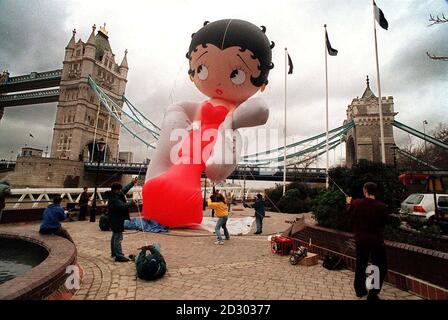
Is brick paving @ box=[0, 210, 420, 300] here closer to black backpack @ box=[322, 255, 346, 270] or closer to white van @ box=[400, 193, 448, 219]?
black backpack @ box=[322, 255, 346, 270]

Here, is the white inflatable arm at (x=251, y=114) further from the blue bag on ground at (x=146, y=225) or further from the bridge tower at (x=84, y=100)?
the bridge tower at (x=84, y=100)

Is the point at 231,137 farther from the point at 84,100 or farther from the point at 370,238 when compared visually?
the point at 84,100

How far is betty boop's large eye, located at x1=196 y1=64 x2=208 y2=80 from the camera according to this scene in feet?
28.3

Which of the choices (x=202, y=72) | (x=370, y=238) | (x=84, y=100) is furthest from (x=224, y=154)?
(x=84, y=100)

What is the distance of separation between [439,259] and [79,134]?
58908 mm

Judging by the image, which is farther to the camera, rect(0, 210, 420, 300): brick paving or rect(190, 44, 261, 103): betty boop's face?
rect(190, 44, 261, 103): betty boop's face

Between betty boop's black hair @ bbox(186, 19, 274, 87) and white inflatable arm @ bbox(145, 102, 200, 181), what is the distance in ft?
7.04

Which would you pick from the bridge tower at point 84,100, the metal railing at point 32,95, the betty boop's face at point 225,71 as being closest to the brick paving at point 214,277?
the betty boop's face at point 225,71

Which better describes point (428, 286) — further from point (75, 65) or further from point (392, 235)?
point (75, 65)

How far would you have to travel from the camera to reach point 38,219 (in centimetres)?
1047

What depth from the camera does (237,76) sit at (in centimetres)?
849

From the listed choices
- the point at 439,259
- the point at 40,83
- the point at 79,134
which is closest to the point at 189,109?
the point at 439,259

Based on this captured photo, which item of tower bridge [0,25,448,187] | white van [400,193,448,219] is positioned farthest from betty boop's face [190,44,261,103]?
tower bridge [0,25,448,187]

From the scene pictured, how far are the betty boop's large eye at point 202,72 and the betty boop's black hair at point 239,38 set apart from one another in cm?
59
